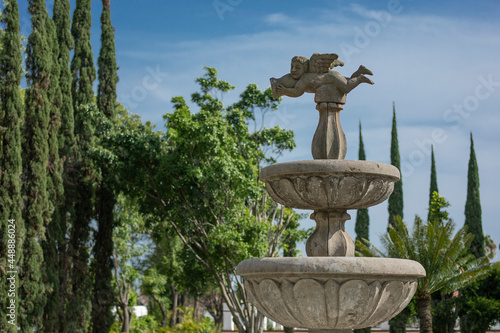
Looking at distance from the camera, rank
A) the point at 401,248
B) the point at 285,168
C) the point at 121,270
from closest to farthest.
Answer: the point at 285,168
the point at 401,248
the point at 121,270

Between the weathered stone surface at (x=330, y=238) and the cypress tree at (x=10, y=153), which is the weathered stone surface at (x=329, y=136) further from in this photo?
the cypress tree at (x=10, y=153)

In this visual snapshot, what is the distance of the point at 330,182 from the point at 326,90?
1.10m

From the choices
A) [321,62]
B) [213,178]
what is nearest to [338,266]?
[321,62]

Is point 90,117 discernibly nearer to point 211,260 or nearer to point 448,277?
point 211,260

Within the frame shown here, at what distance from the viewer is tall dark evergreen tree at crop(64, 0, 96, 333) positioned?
17.6 m

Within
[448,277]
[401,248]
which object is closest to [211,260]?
[401,248]

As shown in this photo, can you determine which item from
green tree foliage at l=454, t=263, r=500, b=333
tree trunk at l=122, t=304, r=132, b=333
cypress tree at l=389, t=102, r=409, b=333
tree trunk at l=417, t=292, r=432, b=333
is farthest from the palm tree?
tree trunk at l=122, t=304, r=132, b=333

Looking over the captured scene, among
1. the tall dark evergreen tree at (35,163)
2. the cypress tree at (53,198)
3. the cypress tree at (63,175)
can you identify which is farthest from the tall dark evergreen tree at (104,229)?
the tall dark evergreen tree at (35,163)

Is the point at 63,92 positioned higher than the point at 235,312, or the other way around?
the point at 63,92

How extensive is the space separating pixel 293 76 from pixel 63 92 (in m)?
13.6

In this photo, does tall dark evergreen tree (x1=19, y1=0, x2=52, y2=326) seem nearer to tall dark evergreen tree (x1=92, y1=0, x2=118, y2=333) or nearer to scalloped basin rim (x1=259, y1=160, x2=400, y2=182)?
tall dark evergreen tree (x1=92, y1=0, x2=118, y2=333)

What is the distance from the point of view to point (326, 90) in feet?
19.1

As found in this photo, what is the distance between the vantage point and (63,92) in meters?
18.0

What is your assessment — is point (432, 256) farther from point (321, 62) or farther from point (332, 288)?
point (332, 288)
